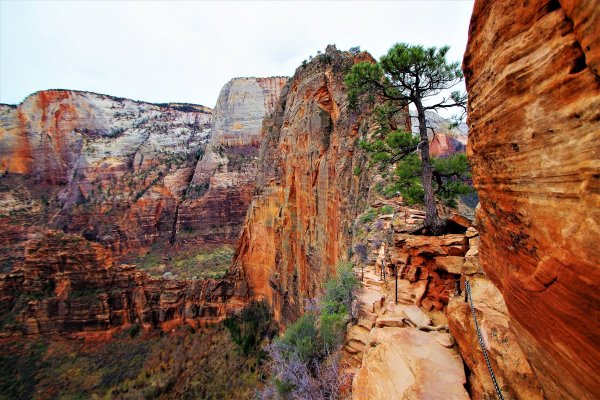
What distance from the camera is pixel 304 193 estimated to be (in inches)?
846

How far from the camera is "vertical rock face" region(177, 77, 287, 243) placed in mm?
47594

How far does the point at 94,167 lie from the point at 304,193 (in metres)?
53.9

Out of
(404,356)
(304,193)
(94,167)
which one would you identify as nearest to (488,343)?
(404,356)

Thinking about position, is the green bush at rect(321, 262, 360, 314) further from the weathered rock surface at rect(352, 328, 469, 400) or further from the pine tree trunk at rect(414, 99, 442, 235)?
the weathered rock surface at rect(352, 328, 469, 400)

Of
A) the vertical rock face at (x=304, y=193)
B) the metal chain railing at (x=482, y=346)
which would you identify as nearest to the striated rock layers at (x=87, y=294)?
the vertical rock face at (x=304, y=193)

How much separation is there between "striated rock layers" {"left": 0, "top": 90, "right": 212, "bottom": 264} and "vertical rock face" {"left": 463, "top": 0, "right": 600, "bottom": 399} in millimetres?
51961

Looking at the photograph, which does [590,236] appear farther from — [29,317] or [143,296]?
[29,317]

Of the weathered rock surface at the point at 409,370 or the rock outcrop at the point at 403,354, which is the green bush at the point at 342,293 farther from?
the weathered rock surface at the point at 409,370

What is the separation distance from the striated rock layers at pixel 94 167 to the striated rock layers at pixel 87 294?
46.4 ft

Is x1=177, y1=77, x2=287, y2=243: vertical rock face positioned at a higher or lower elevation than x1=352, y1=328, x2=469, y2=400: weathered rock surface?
higher

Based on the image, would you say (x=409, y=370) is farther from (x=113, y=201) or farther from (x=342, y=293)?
(x=113, y=201)

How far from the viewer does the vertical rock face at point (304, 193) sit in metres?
15.9

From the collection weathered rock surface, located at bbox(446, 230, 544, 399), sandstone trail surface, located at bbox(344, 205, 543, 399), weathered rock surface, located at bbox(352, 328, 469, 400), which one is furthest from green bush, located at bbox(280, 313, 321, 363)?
weathered rock surface, located at bbox(446, 230, 544, 399)

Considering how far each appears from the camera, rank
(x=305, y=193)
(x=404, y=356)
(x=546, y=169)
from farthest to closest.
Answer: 1. (x=305, y=193)
2. (x=404, y=356)
3. (x=546, y=169)
